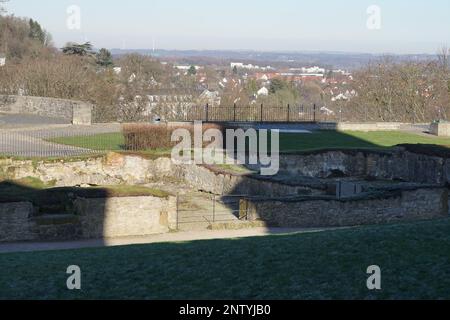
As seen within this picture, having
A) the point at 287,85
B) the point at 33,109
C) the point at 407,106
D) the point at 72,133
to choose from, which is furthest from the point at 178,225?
the point at 287,85

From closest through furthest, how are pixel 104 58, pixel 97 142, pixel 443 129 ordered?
pixel 97 142
pixel 443 129
pixel 104 58

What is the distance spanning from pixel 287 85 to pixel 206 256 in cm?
7460

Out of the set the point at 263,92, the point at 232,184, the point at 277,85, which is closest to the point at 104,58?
the point at 277,85

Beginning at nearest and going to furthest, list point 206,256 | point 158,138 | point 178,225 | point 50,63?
point 206,256, point 178,225, point 158,138, point 50,63

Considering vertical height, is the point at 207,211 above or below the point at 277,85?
below

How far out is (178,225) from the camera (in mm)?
20484

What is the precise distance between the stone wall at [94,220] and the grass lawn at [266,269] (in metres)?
5.39

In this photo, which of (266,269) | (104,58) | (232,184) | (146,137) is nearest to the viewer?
(266,269)

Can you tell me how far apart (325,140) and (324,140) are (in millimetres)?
55

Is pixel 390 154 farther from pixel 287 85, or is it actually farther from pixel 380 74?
pixel 287 85

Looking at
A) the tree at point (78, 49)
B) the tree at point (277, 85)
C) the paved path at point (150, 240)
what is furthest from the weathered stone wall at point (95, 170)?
the tree at point (277, 85)

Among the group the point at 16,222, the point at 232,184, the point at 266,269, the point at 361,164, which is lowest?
the point at 232,184

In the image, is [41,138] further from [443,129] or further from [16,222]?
[443,129]

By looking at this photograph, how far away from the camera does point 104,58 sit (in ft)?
210
